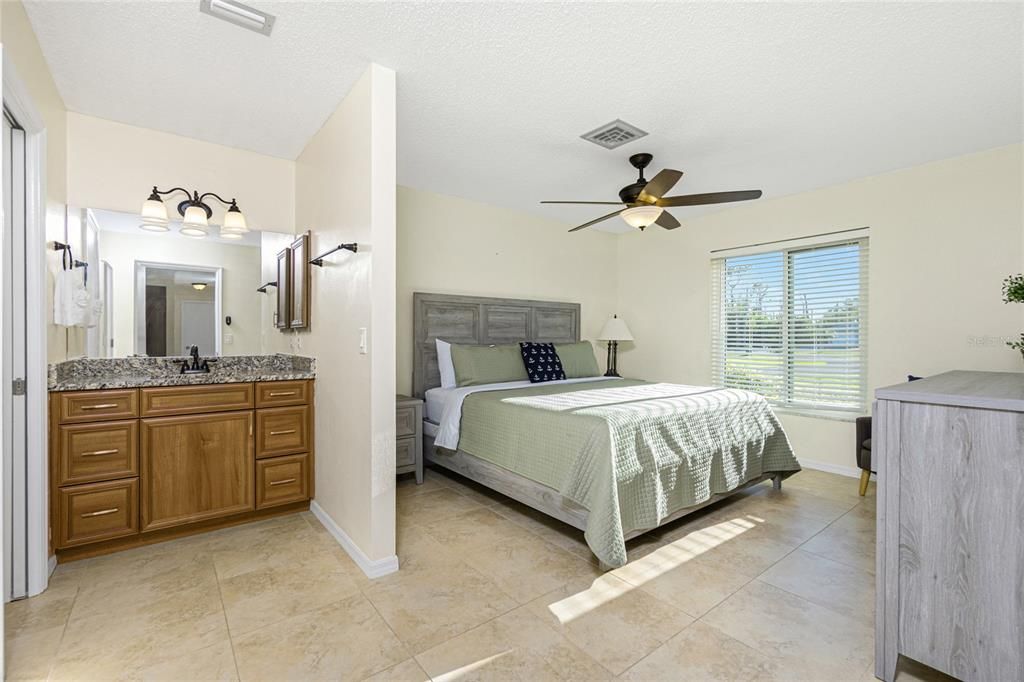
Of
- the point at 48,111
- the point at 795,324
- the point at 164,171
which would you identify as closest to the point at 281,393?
the point at 164,171

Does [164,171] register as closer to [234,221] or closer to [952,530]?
[234,221]

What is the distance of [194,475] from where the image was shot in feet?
9.04

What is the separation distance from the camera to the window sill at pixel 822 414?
161 inches

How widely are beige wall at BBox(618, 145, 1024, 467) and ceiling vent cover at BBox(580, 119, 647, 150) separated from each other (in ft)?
6.56

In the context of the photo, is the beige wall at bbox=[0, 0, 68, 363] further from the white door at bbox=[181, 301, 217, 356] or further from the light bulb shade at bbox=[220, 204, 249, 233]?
the light bulb shade at bbox=[220, 204, 249, 233]

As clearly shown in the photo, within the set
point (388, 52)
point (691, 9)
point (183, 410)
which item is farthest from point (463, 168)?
point (183, 410)

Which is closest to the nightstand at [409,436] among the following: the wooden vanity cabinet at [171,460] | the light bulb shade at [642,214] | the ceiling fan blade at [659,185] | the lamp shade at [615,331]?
the wooden vanity cabinet at [171,460]

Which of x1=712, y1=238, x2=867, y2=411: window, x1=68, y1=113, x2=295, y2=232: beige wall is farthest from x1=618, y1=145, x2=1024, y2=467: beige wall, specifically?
x1=68, y1=113, x2=295, y2=232: beige wall

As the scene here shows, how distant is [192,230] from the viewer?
118 inches

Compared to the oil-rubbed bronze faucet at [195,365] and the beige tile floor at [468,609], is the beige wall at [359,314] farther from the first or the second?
the oil-rubbed bronze faucet at [195,365]

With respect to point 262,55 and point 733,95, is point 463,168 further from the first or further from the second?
point 733,95

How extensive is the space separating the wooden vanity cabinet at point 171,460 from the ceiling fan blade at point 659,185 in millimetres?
2478

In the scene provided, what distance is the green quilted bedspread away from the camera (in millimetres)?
2436

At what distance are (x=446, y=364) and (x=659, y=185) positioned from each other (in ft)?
7.26
